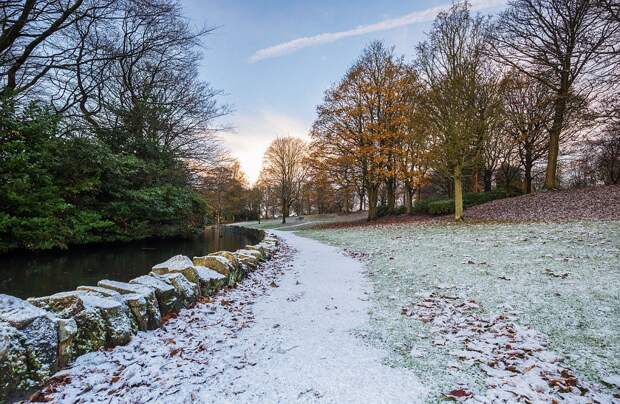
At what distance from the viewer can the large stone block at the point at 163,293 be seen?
3.74 meters

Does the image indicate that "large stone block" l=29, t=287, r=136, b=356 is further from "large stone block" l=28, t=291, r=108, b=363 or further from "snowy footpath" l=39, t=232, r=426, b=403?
"snowy footpath" l=39, t=232, r=426, b=403

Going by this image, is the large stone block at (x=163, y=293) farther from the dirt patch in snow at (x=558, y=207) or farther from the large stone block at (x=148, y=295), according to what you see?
the dirt patch in snow at (x=558, y=207)

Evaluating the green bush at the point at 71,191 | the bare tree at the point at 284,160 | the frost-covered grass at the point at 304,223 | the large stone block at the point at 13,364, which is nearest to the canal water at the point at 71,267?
the green bush at the point at 71,191

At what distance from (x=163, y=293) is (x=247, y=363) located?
1815 millimetres

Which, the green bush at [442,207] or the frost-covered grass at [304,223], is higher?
the green bush at [442,207]

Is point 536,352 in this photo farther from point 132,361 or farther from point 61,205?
point 61,205

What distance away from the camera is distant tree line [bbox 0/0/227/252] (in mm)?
6324

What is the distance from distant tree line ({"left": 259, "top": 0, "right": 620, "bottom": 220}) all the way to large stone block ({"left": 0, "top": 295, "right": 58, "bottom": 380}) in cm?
1219

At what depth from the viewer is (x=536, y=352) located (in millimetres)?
2590

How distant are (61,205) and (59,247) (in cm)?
172

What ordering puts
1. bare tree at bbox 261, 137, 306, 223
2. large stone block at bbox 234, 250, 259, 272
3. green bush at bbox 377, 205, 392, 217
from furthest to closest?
A: bare tree at bbox 261, 137, 306, 223, green bush at bbox 377, 205, 392, 217, large stone block at bbox 234, 250, 259, 272

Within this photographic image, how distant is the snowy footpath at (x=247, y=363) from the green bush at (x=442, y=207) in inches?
587

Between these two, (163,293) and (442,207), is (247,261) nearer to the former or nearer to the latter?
(163,293)

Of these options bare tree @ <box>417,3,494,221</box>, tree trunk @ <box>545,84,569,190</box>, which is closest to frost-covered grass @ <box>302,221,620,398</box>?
bare tree @ <box>417,3,494,221</box>
